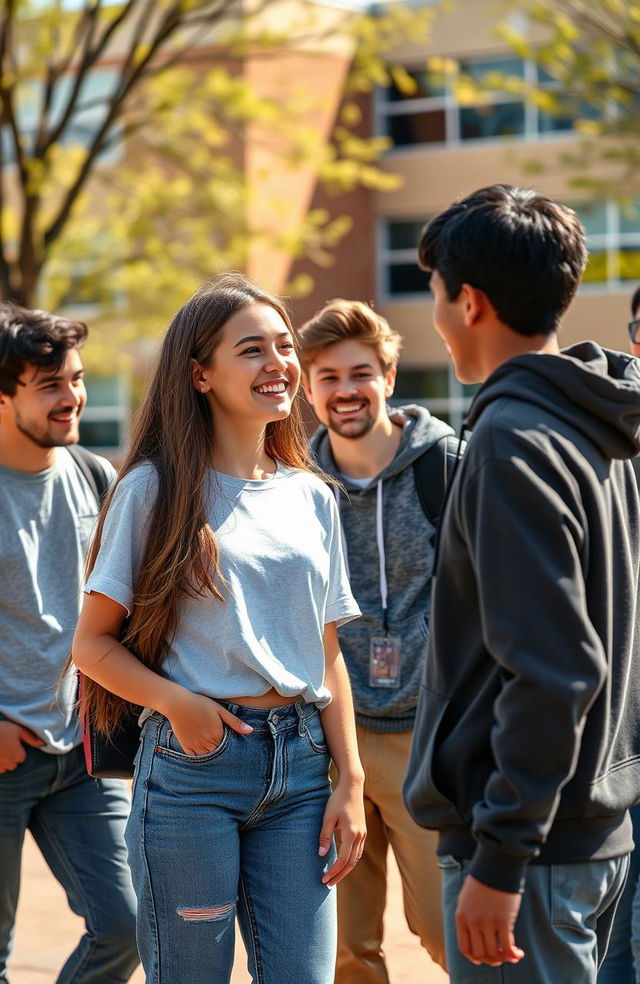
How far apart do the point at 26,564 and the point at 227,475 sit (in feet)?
3.27

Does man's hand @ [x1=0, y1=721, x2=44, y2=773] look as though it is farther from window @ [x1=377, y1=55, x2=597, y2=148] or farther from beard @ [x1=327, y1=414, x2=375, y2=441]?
window @ [x1=377, y1=55, x2=597, y2=148]

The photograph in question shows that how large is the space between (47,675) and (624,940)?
1835 millimetres

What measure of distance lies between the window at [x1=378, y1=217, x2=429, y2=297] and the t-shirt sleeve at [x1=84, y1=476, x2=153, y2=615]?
89.5 ft

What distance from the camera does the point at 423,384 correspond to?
2944cm

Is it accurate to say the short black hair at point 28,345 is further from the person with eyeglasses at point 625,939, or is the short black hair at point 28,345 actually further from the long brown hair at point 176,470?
the person with eyeglasses at point 625,939

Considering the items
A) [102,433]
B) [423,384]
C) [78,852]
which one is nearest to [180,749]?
[78,852]

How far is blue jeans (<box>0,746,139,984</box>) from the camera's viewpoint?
382 centimetres

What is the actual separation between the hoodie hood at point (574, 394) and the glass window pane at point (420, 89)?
2738cm

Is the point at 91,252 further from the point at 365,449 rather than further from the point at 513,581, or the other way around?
the point at 513,581

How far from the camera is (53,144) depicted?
13.1 meters

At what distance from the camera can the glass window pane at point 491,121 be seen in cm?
2823

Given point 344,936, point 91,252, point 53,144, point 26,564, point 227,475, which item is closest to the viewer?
point 227,475

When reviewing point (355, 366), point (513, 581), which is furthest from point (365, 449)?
point (513, 581)

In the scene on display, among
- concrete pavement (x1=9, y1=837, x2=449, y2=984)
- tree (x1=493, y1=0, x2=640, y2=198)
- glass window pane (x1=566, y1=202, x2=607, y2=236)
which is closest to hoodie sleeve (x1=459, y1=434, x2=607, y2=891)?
concrete pavement (x1=9, y1=837, x2=449, y2=984)
